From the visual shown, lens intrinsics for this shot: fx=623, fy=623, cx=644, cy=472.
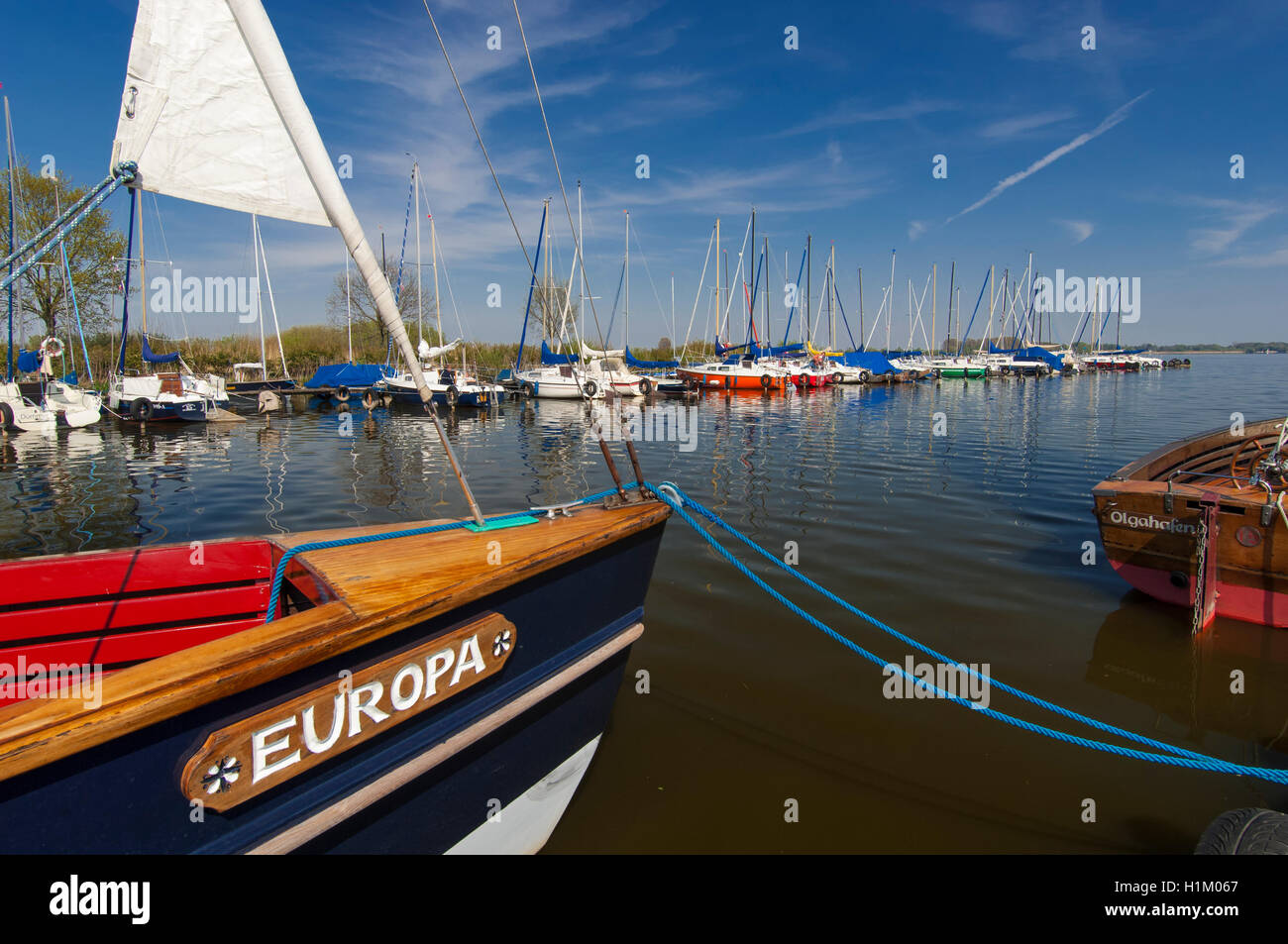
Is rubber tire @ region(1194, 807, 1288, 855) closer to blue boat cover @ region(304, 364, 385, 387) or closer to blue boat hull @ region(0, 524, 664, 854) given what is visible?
blue boat hull @ region(0, 524, 664, 854)

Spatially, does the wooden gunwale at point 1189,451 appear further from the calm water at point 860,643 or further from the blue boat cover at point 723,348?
the blue boat cover at point 723,348

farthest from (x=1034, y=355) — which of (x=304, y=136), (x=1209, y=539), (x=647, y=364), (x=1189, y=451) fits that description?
(x=304, y=136)

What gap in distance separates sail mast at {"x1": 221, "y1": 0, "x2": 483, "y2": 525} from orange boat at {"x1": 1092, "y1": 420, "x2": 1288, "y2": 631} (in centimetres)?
648

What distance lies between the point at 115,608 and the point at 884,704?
16.0 feet

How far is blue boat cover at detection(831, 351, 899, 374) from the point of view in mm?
58312

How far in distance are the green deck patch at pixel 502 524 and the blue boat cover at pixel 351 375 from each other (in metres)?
34.0

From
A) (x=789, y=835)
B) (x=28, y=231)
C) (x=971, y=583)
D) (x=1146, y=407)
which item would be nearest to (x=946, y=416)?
(x=1146, y=407)

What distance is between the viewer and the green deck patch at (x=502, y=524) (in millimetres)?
3578

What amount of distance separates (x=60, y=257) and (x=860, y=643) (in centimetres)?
3753

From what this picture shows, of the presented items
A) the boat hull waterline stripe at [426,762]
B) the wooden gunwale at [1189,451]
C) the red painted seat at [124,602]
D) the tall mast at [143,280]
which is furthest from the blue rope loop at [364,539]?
the tall mast at [143,280]

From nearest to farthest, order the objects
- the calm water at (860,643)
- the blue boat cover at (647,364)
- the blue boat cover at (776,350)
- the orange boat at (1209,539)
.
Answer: the calm water at (860,643) → the orange boat at (1209,539) → the blue boat cover at (647,364) → the blue boat cover at (776,350)

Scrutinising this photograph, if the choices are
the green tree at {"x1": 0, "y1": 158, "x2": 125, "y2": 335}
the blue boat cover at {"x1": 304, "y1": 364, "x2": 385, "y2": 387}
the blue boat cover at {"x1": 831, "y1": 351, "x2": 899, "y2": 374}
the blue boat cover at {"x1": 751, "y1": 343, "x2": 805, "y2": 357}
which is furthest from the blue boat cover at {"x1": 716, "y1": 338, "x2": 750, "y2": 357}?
the green tree at {"x1": 0, "y1": 158, "x2": 125, "y2": 335}

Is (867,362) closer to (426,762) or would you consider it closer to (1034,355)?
(1034,355)
